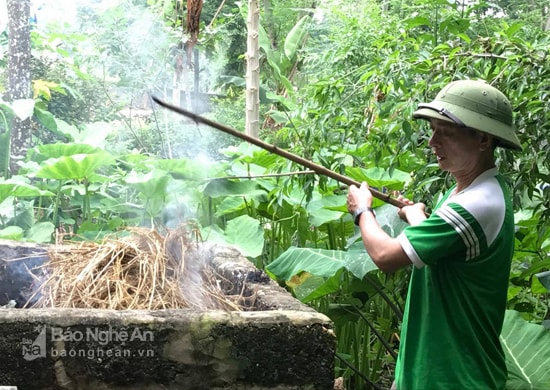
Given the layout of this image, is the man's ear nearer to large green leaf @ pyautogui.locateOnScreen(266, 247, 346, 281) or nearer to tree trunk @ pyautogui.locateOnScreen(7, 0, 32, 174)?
large green leaf @ pyautogui.locateOnScreen(266, 247, 346, 281)

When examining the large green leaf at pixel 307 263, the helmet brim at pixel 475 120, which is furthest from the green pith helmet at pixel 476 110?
the large green leaf at pixel 307 263

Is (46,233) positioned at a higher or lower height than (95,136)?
lower

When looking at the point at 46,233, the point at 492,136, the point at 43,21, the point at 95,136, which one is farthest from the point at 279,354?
the point at 43,21

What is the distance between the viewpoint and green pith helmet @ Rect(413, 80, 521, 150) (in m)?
1.77

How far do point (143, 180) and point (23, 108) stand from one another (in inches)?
94.1

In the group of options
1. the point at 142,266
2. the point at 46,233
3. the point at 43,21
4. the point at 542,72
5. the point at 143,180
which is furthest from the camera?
the point at 43,21

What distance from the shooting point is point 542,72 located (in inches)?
94.4

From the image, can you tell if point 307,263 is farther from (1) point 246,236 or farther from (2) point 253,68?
(2) point 253,68

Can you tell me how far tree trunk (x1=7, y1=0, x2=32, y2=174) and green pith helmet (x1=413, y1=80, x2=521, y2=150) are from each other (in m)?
5.28

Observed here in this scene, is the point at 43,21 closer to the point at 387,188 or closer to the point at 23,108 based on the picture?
the point at 23,108

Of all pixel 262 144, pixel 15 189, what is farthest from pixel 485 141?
pixel 15 189

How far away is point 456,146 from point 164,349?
40.1 inches

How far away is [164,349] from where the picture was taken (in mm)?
1970

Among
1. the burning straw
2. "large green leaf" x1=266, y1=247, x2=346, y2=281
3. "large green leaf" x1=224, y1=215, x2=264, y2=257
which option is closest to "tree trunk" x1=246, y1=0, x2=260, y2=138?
"large green leaf" x1=224, y1=215, x2=264, y2=257
